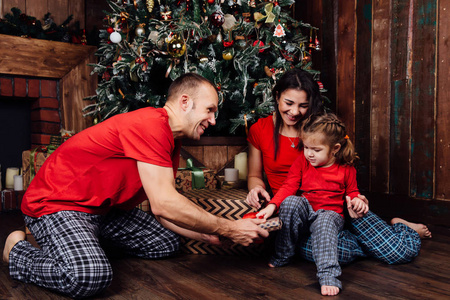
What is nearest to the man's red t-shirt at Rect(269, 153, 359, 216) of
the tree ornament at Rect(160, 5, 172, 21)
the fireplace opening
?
the tree ornament at Rect(160, 5, 172, 21)

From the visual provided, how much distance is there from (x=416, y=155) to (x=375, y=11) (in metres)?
1.03

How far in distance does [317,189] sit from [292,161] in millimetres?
271

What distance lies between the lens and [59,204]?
1.44 metres

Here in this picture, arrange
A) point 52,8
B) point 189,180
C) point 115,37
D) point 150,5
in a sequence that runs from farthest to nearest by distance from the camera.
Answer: point 52,8, point 115,37, point 150,5, point 189,180

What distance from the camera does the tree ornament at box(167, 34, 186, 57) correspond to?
2318mm

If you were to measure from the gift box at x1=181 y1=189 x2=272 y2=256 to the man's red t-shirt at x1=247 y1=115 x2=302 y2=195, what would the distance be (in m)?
0.20

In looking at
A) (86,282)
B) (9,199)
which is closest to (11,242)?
(86,282)

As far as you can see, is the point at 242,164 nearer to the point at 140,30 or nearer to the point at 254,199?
the point at 254,199

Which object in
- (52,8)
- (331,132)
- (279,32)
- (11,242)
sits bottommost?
(11,242)

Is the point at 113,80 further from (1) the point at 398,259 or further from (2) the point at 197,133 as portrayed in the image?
(1) the point at 398,259

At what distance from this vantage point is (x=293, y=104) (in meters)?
1.82

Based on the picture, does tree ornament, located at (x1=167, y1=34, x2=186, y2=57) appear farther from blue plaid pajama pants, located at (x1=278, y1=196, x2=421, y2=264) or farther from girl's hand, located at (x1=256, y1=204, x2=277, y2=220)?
blue plaid pajama pants, located at (x1=278, y1=196, x2=421, y2=264)

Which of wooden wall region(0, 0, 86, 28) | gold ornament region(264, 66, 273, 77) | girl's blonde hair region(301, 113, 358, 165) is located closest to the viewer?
girl's blonde hair region(301, 113, 358, 165)

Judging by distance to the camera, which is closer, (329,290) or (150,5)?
(329,290)
